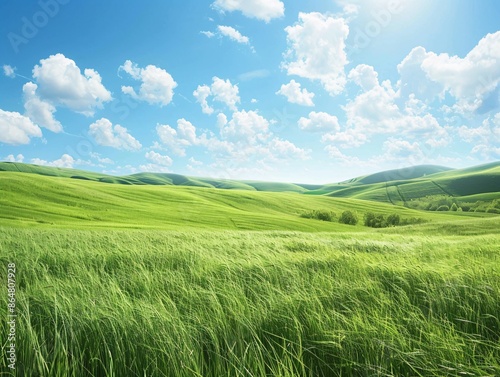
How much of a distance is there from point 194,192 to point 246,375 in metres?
86.1

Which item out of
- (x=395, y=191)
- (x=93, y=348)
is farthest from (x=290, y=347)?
(x=395, y=191)

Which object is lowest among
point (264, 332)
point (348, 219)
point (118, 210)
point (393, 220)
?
point (393, 220)

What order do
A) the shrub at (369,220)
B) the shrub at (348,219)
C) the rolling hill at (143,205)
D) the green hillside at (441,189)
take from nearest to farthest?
the rolling hill at (143,205) → the shrub at (348,219) → the shrub at (369,220) → the green hillside at (441,189)

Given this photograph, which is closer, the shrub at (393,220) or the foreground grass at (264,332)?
the foreground grass at (264,332)

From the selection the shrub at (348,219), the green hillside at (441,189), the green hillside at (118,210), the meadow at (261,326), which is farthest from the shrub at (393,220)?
the meadow at (261,326)

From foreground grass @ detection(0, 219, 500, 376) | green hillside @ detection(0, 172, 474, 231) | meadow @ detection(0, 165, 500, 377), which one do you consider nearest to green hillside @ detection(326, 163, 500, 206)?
green hillside @ detection(0, 172, 474, 231)

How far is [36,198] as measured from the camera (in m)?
48.9

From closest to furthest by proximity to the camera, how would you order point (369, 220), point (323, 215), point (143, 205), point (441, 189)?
point (143, 205) → point (323, 215) → point (369, 220) → point (441, 189)

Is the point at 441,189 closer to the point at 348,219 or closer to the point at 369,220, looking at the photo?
the point at 369,220

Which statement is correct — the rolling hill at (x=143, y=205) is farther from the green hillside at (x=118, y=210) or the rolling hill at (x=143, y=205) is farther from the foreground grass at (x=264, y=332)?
the foreground grass at (x=264, y=332)

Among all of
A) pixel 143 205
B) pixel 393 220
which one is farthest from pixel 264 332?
pixel 393 220

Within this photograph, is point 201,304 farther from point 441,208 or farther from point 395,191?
point 395,191

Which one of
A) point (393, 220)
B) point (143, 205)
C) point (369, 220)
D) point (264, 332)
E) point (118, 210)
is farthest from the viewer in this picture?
point (393, 220)

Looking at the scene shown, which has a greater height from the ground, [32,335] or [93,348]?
[32,335]
